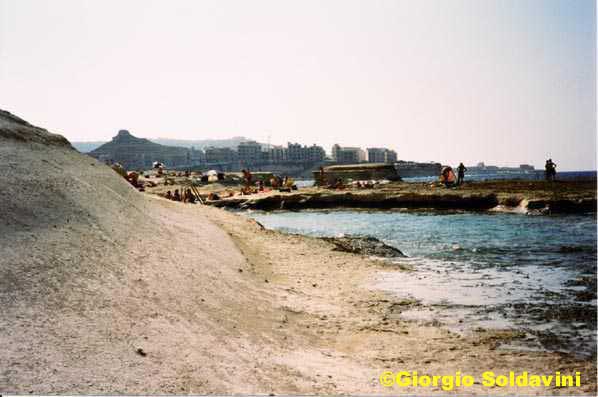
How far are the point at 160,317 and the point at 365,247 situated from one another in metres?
12.2

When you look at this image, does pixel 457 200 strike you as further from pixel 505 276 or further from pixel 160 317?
pixel 160 317

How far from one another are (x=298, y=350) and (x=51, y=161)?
24.7 feet

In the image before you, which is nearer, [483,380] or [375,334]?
[483,380]

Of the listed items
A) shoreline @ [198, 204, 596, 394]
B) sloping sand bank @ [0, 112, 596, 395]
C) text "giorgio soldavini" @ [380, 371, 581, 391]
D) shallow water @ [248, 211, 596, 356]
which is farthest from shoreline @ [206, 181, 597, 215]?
text "giorgio soldavini" @ [380, 371, 581, 391]

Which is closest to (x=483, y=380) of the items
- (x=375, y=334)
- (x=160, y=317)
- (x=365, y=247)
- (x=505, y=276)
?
(x=375, y=334)

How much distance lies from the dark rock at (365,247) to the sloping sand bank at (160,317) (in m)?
5.06

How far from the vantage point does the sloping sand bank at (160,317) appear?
4.56m

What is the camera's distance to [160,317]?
6.04m

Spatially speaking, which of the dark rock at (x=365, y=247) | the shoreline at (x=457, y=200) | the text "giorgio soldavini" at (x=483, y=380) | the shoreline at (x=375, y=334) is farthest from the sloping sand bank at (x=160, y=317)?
the shoreline at (x=457, y=200)

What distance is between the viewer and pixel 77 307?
5.51 metres

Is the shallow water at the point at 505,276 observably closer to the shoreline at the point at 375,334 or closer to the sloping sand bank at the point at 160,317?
the shoreline at the point at 375,334

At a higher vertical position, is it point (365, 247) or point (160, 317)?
point (160, 317)

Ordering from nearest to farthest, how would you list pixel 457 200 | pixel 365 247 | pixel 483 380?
pixel 483 380, pixel 365 247, pixel 457 200

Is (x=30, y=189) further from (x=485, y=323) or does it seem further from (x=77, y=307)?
(x=485, y=323)
